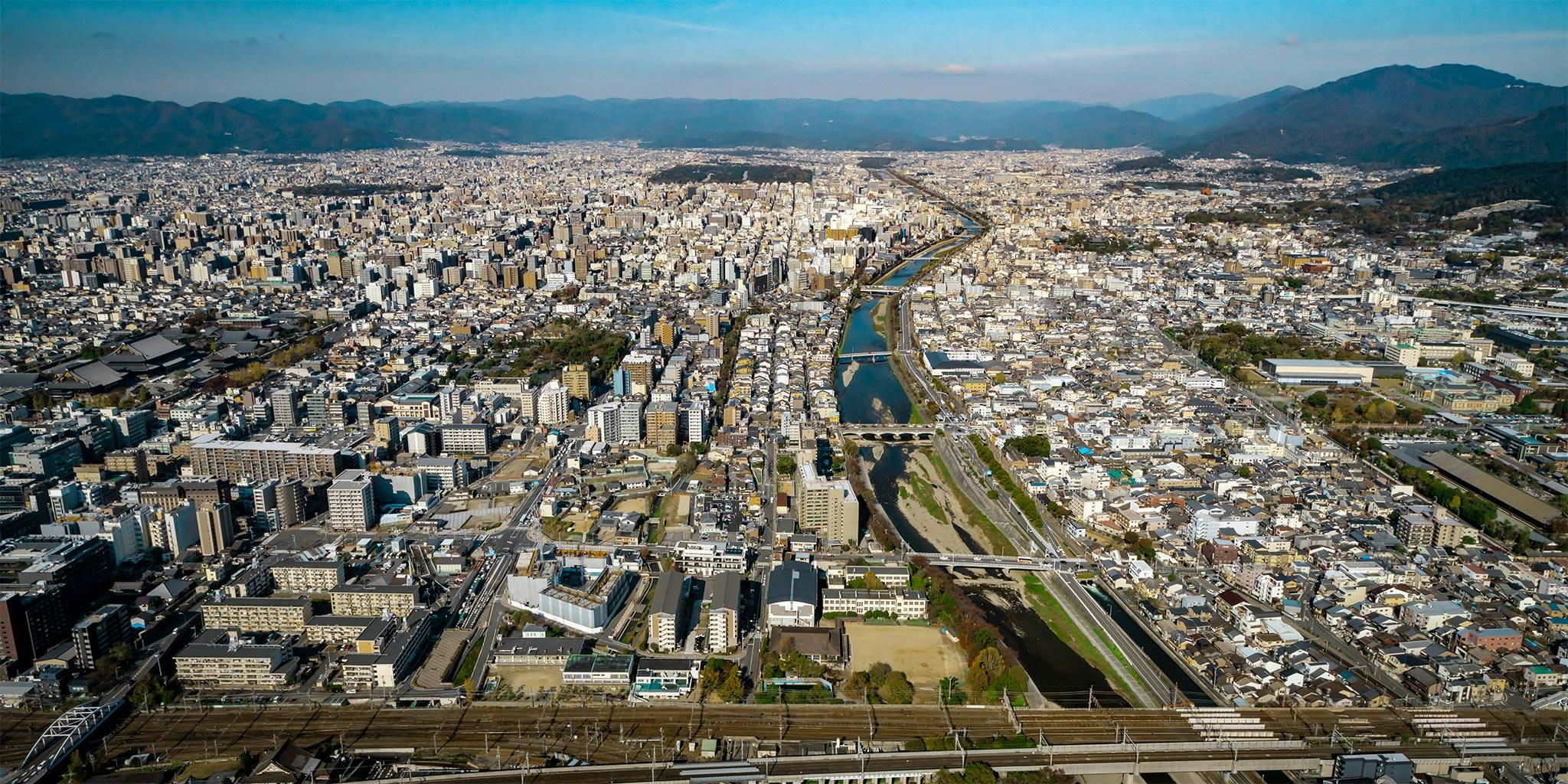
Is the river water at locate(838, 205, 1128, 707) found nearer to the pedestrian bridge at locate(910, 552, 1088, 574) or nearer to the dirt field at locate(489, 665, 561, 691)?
the pedestrian bridge at locate(910, 552, 1088, 574)

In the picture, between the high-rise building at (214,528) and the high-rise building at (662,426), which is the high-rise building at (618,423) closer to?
the high-rise building at (662,426)

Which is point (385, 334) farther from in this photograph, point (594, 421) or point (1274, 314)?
point (1274, 314)

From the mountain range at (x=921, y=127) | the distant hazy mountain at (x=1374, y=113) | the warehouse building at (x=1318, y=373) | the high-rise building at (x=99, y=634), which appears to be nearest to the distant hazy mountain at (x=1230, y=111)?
the mountain range at (x=921, y=127)

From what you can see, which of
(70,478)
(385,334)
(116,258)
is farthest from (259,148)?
(70,478)

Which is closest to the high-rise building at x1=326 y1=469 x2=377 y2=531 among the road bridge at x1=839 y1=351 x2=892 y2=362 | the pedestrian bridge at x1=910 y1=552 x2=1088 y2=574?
the pedestrian bridge at x1=910 y1=552 x2=1088 y2=574

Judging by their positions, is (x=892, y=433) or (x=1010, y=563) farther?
(x=892, y=433)

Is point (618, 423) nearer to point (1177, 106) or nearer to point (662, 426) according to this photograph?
point (662, 426)

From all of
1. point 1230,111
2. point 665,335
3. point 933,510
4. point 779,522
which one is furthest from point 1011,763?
point 1230,111
